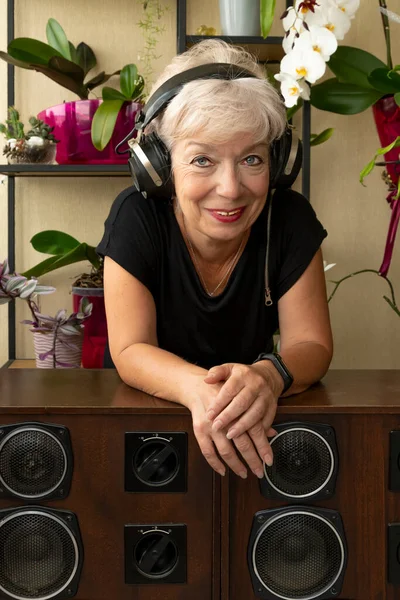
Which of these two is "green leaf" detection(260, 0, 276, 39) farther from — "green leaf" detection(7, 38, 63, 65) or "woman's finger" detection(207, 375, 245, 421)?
"woman's finger" detection(207, 375, 245, 421)

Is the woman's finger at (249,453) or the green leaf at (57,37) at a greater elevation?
the green leaf at (57,37)

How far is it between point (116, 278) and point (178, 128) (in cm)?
24

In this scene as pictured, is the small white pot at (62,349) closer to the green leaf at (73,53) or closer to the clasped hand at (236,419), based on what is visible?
the green leaf at (73,53)

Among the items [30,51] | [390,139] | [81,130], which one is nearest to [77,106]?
[81,130]

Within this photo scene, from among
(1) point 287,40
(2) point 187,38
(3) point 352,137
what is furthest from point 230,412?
(3) point 352,137

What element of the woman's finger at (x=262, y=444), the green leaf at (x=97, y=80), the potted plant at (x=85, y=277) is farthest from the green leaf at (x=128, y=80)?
the woman's finger at (x=262, y=444)

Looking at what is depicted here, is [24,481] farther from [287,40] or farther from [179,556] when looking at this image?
[287,40]

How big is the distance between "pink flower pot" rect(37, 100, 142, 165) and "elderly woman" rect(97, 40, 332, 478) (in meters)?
0.64

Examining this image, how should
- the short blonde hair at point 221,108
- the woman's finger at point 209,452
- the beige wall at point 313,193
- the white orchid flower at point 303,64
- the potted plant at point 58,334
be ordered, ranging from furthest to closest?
the beige wall at point 313,193, the potted plant at point 58,334, the white orchid flower at point 303,64, the short blonde hair at point 221,108, the woman's finger at point 209,452

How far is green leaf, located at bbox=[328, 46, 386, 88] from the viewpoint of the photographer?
1712 millimetres

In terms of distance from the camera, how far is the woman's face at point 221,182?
1.03 m

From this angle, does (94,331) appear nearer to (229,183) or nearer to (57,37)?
(57,37)

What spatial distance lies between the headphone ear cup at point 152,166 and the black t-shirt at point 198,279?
0.08 metres

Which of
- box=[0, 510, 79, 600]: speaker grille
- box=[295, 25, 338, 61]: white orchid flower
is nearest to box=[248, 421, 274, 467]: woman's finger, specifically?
box=[0, 510, 79, 600]: speaker grille
